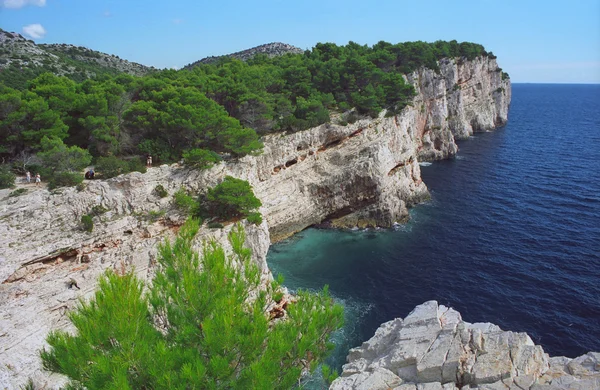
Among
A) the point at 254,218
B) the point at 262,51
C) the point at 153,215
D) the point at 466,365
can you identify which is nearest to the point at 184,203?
the point at 153,215

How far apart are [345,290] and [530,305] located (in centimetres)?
1305

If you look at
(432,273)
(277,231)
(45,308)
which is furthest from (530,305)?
(45,308)

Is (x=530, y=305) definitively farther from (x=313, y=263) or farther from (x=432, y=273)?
(x=313, y=263)

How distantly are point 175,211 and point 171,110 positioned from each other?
935cm

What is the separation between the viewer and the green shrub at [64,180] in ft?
82.1

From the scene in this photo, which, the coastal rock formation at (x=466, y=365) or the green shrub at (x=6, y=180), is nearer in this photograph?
the coastal rock formation at (x=466, y=365)

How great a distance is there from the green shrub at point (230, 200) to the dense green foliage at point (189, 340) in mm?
15064

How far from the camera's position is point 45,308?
19484 millimetres

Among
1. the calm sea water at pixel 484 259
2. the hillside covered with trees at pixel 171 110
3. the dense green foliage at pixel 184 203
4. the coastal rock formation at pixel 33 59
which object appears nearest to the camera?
the calm sea water at pixel 484 259

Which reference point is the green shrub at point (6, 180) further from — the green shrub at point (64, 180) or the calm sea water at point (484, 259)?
the calm sea water at point (484, 259)

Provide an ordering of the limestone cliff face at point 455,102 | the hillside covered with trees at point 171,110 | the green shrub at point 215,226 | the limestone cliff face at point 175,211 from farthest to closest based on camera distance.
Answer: the limestone cliff face at point 455,102 → the hillside covered with trees at point 171,110 → the green shrub at point 215,226 → the limestone cliff face at point 175,211


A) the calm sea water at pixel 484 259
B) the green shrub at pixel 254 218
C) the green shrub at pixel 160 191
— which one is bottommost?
the calm sea water at pixel 484 259

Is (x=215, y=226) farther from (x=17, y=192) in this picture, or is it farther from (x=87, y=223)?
(x=17, y=192)

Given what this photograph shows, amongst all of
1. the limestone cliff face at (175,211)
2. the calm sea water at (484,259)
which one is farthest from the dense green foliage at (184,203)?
the calm sea water at (484,259)
